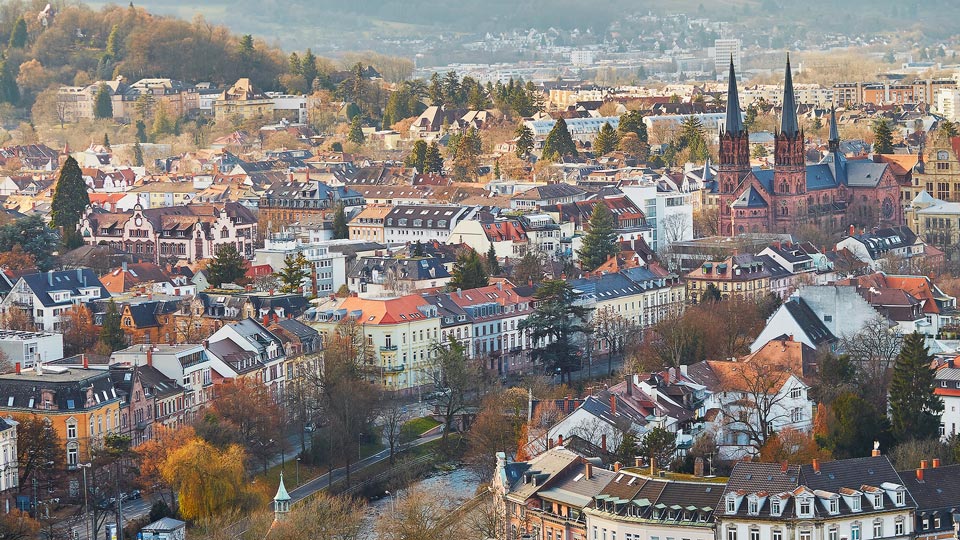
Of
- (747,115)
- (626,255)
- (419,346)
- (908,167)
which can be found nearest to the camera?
(419,346)

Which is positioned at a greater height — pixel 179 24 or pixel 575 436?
pixel 179 24

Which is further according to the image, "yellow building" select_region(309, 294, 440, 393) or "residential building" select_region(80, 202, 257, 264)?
"residential building" select_region(80, 202, 257, 264)

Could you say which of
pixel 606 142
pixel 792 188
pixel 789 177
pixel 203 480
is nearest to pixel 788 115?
pixel 789 177

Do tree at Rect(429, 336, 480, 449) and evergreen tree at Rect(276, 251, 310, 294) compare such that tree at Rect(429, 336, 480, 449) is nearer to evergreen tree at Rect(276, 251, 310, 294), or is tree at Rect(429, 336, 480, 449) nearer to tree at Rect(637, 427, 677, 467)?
tree at Rect(637, 427, 677, 467)

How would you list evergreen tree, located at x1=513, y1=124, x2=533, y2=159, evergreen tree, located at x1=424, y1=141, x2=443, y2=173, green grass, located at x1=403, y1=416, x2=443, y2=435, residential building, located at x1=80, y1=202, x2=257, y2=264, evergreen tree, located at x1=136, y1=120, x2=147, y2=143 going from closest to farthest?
green grass, located at x1=403, y1=416, x2=443, y2=435 → residential building, located at x1=80, y1=202, x2=257, y2=264 → evergreen tree, located at x1=424, y1=141, x2=443, y2=173 → evergreen tree, located at x1=513, y1=124, x2=533, y2=159 → evergreen tree, located at x1=136, y1=120, x2=147, y2=143

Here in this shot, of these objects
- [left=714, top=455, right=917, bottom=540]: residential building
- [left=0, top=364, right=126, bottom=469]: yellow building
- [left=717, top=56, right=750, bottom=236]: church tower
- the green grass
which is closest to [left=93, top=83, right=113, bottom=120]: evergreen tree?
[left=717, top=56, right=750, bottom=236]: church tower

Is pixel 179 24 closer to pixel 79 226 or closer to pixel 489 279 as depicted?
pixel 79 226

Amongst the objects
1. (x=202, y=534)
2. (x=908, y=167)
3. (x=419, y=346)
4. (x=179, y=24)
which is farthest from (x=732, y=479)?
(x=179, y=24)

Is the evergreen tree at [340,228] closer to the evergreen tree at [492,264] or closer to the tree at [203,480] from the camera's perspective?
the evergreen tree at [492,264]
